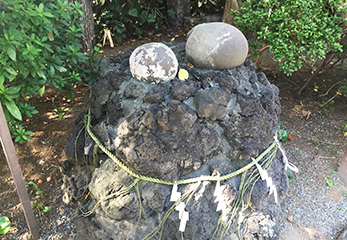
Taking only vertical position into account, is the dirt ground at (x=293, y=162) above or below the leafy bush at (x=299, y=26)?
below

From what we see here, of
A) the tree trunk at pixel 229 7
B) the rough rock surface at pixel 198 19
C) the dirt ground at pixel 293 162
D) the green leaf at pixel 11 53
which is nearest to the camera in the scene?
the green leaf at pixel 11 53

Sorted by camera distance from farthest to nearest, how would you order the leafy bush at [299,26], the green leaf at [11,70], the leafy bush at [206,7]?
the leafy bush at [206,7] → the leafy bush at [299,26] → the green leaf at [11,70]

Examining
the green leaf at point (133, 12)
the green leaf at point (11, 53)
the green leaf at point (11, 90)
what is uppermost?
the green leaf at point (11, 53)

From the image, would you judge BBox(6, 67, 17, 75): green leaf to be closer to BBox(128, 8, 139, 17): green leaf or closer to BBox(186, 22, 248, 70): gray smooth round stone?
BBox(186, 22, 248, 70): gray smooth round stone

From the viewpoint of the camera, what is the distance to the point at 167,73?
2541 mm

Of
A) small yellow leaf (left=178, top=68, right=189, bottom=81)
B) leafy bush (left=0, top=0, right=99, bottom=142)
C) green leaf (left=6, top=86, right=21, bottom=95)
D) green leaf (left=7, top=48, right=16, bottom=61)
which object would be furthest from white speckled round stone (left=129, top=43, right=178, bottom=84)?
green leaf (left=6, top=86, right=21, bottom=95)

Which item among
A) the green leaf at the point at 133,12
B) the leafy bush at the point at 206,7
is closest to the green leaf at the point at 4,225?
the green leaf at the point at 133,12

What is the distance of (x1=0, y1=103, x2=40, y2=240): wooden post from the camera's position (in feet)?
6.91

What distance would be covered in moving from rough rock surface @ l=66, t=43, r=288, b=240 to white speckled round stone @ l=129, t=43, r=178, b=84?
3.1 inches

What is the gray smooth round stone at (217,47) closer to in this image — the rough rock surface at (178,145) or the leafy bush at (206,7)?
the rough rock surface at (178,145)

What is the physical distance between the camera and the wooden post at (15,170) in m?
2.11

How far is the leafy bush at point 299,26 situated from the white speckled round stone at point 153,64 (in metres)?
1.65

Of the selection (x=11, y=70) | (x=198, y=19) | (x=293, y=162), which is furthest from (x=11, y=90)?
(x=198, y=19)

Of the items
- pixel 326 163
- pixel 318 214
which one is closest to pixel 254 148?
pixel 318 214
